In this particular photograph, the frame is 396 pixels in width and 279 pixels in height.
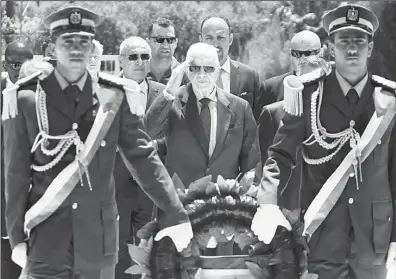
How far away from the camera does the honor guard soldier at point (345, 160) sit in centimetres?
732

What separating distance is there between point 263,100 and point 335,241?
2965mm

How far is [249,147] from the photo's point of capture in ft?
28.6

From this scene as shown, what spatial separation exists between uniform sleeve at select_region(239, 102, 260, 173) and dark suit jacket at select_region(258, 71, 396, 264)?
48.6 inches

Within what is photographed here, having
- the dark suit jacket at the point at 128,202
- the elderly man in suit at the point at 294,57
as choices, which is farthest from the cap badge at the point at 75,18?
the elderly man in suit at the point at 294,57

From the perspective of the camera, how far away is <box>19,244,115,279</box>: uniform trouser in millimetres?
6812

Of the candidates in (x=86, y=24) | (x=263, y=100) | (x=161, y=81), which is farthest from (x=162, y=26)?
(x=86, y=24)

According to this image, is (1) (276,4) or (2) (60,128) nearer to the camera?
(2) (60,128)

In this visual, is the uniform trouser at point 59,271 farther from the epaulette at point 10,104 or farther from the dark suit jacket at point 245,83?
the dark suit jacket at point 245,83

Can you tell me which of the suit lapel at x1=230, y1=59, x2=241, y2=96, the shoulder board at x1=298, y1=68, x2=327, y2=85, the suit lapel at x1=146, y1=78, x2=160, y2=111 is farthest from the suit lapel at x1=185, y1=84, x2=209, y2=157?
the suit lapel at x1=230, y1=59, x2=241, y2=96

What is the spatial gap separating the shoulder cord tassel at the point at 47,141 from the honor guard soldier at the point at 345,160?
46.3 inches

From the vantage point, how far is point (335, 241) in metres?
7.34

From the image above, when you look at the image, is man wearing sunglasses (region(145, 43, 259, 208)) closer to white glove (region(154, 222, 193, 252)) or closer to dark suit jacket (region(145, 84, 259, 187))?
dark suit jacket (region(145, 84, 259, 187))

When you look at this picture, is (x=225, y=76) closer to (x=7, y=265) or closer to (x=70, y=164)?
(x=7, y=265)

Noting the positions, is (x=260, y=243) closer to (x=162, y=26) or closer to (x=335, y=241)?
(x=335, y=241)
